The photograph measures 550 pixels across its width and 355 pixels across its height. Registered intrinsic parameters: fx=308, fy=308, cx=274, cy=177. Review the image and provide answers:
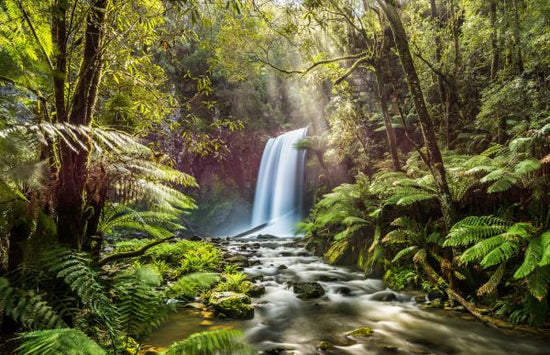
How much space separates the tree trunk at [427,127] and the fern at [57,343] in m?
4.89

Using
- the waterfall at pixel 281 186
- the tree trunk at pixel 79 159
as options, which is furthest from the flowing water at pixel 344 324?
the waterfall at pixel 281 186

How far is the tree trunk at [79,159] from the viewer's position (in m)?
2.24

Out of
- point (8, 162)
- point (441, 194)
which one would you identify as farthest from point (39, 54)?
point (441, 194)

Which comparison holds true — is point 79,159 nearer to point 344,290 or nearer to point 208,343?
point 208,343

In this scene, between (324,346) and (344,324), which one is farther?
(344,324)

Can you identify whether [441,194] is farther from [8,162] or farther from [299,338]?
[8,162]

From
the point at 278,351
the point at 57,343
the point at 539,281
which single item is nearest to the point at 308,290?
the point at 278,351

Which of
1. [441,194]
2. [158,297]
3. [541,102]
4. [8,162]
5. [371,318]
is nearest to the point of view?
[8,162]

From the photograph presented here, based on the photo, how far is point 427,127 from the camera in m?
5.15

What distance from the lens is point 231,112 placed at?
21.7 m

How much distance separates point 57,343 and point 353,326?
3646mm

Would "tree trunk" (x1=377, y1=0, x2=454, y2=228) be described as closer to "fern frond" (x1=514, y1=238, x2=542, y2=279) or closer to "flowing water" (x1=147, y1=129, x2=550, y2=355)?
"fern frond" (x1=514, y1=238, x2=542, y2=279)

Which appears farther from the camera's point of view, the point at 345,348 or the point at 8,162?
the point at 345,348

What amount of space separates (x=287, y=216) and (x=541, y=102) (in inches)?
519
